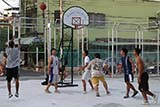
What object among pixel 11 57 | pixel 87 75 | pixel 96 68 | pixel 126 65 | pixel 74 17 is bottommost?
pixel 87 75

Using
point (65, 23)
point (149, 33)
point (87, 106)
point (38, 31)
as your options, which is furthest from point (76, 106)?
point (149, 33)

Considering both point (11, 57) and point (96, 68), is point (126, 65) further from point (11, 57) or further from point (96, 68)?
point (11, 57)

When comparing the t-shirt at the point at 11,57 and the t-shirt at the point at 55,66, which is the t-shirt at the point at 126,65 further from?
the t-shirt at the point at 11,57

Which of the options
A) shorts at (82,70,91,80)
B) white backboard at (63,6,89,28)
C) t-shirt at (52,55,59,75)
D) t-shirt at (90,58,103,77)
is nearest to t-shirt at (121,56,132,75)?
t-shirt at (90,58,103,77)

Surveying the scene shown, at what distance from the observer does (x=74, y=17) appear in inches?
713

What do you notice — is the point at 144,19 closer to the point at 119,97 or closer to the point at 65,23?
the point at 65,23

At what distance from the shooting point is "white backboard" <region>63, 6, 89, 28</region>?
1803 cm

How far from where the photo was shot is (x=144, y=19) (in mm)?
43594

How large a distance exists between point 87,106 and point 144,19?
32742mm

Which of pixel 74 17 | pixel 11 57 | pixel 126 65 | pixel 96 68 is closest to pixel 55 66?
pixel 96 68

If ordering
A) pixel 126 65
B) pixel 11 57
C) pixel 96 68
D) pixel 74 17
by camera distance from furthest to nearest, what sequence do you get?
pixel 74 17 → pixel 96 68 → pixel 126 65 → pixel 11 57

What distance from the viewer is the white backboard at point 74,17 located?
18031mm

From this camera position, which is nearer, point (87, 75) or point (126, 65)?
point (126, 65)

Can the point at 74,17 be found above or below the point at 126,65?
above
